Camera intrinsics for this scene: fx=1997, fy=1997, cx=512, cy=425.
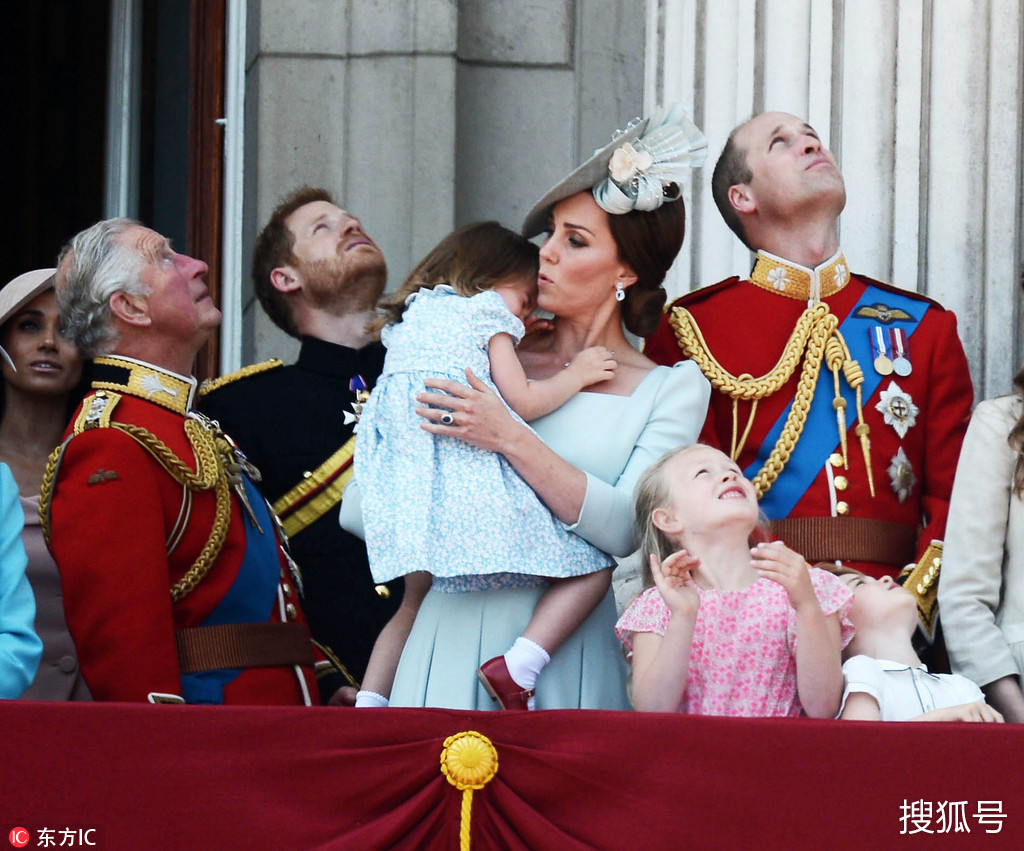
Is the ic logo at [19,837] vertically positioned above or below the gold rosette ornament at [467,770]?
below

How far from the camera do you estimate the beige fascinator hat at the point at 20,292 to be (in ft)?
14.4

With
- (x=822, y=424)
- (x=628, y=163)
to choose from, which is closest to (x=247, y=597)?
(x=628, y=163)

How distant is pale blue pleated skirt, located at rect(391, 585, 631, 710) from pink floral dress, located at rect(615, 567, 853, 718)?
25cm

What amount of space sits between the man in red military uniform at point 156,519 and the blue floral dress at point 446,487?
0.33 m

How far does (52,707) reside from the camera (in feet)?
9.96

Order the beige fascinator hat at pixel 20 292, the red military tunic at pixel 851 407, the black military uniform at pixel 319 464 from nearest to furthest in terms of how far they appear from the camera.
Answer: the red military tunic at pixel 851 407 < the black military uniform at pixel 319 464 < the beige fascinator hat at pixel 20 292

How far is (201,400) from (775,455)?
1.32 m

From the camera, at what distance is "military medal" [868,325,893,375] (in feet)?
13.6

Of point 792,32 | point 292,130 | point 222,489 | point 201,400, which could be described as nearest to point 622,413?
point 222,489

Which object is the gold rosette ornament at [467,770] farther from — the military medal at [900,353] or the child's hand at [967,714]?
the military medal at [900,353]

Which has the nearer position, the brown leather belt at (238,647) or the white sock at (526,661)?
the white sock at (526,661)

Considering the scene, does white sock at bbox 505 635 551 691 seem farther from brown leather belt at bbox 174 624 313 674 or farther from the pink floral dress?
brown leather belt at bbox 174 624 313 674

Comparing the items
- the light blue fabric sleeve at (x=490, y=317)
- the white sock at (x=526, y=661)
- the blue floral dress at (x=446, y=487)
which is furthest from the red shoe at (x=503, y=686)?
the light blue fabric sleeve at (x=490, y=317)

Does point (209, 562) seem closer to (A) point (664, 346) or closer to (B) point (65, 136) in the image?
(A) point (664, 346)
